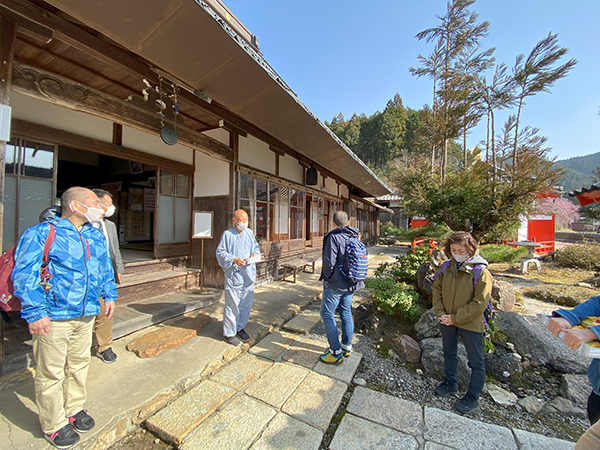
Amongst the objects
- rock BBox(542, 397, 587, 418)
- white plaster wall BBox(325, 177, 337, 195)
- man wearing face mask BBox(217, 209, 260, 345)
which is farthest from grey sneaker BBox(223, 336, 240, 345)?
white plaster wall BBox(325, 177, 337, 195)

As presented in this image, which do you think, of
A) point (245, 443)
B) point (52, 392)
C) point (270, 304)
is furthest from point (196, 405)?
point (270, 304)

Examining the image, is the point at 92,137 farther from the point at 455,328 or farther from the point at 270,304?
the point at 455,328

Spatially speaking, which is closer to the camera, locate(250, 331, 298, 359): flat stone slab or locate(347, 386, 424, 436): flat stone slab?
locate(347, 386, 424, 436): flat stone slab

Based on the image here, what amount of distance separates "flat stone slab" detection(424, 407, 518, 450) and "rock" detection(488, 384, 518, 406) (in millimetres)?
533

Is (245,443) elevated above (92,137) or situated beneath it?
situated beneath

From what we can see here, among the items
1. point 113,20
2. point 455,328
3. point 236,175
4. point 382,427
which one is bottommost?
point 382,427

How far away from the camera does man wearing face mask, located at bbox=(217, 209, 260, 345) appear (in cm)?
320

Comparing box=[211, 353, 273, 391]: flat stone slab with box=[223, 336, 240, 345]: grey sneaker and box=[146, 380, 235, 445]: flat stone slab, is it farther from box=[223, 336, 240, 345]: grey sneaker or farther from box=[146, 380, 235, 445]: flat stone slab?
box=[223, 336, 240, 345]: grey sneaker

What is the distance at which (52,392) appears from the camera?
1.75 m

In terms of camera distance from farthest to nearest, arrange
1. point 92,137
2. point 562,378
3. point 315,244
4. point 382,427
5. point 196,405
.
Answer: point 315,244 < point 92,137 < point 562,378 < point 196,405 < point 382,427

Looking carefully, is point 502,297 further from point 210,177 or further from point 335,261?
point 210,177

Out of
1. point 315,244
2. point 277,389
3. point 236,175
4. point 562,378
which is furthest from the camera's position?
point 315,244

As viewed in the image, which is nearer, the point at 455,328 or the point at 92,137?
the point at 455,328

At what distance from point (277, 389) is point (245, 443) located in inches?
24.3
